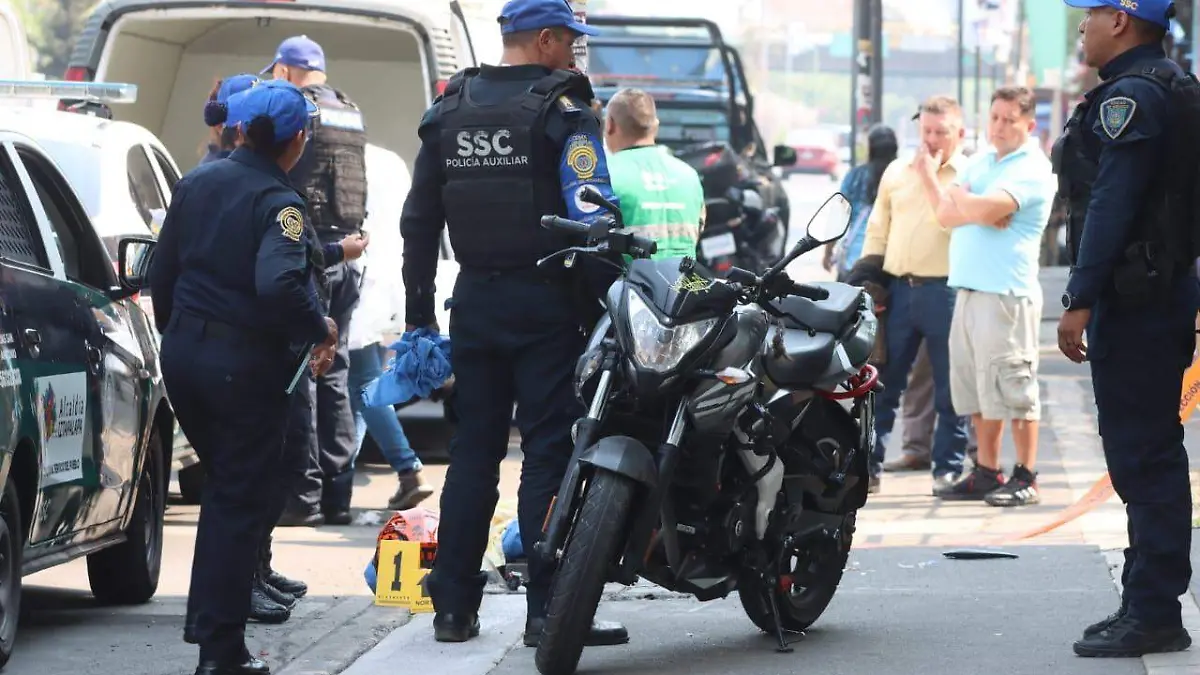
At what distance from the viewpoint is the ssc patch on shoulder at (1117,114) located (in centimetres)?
580

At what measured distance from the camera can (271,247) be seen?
5785 millimetres

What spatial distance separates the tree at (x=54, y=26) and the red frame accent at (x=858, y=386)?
181 ft

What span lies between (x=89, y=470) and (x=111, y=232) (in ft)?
6.44

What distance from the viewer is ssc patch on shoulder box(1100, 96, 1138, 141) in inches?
228

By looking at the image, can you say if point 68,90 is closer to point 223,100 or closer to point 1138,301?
point 223,100

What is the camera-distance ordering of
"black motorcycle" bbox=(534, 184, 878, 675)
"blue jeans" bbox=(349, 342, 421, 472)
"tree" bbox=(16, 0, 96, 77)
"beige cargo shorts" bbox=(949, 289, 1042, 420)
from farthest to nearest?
1. "tree" bbox=(16, 0, 96, 77)
2. "blue jeans" bbox=(349, 342, 421, 472)
3. "beige cargo shorts" bbox=(949, 289, 1042, 420)
4. "black motorcycle" bbox=(534, 184, 878, 675)

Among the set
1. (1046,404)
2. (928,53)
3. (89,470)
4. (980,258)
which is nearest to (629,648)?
(89,470)

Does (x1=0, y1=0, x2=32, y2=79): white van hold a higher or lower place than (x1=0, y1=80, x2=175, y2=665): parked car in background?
higher

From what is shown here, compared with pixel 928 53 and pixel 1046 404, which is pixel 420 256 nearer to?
pixel 1046 404

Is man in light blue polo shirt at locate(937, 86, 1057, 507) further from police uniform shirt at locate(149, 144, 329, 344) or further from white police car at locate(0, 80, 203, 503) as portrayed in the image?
police uniform shirt at locate(149, 144, 329, 344)

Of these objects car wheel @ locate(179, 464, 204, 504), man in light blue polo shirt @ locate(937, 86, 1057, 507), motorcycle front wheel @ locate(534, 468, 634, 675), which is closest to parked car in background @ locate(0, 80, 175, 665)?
motorcycle front wheel @ locate(534, 468, 634, 675)

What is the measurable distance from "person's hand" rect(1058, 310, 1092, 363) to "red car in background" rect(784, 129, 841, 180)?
49.5m

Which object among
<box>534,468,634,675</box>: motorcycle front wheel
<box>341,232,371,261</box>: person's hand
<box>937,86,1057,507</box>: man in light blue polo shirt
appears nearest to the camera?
<box>534,468,634,675</box>: motorcycle front wheel

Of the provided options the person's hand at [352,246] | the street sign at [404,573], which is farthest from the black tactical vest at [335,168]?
the street sign at [404,573]
